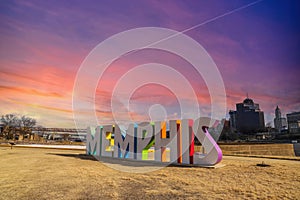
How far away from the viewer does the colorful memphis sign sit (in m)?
12.9

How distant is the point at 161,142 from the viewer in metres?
14.8

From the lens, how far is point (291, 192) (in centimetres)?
665

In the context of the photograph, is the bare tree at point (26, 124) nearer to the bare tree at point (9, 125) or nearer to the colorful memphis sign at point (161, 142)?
the bare tree at point (9, 125)

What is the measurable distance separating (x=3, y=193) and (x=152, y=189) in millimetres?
5010

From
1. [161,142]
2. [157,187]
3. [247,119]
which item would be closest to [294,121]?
[247,119]

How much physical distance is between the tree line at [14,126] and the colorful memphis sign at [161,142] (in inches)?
2525

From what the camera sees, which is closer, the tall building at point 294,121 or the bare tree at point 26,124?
the bare tree at point 26,124

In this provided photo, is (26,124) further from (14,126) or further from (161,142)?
(161,142)

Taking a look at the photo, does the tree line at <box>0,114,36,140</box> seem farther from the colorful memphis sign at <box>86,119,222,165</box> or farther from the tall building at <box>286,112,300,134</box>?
the tall building at <box>286,112,300,134</box>

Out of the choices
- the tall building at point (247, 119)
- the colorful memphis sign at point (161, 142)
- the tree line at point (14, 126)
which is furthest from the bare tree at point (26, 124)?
the tall building at point (247, 119)

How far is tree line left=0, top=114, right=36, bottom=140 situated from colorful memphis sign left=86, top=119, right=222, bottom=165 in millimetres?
64135

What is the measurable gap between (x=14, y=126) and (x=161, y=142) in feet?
251

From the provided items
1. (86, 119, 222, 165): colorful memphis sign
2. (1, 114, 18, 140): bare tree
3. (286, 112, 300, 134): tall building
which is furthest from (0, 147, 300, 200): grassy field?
(286, 112, 300, 134): tall building

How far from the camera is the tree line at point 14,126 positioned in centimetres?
6838
